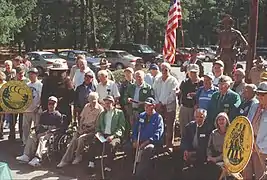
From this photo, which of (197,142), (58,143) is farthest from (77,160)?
(197,142)

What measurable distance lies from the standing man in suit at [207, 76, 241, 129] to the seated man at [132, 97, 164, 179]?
91 cm

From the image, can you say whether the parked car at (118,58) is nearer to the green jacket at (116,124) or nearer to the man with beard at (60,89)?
the man with beard at (60,89)

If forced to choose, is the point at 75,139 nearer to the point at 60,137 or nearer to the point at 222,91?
the point at 60,137

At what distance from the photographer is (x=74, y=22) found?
A: 5303 cm

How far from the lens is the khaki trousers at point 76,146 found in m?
9.73

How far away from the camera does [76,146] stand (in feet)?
32.4

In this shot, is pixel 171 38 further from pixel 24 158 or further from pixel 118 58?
pixel 118 58

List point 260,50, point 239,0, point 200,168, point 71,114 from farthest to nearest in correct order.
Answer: point 239,0, point 260,50, point 71,114, point 200,168

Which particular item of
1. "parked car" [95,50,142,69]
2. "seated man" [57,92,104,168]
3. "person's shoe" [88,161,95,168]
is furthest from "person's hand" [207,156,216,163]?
"parked car" [95,50,142,69]

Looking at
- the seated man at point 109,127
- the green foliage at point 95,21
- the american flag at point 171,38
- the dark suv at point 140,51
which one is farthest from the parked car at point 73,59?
the seated man at point 109,127

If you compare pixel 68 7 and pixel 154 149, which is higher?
pixel 68 7

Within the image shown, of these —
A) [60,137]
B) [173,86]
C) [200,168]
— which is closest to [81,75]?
[60,137]

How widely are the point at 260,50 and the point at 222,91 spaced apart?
44659mm

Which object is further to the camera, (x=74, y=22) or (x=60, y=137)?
(x=74, y=22)
